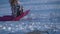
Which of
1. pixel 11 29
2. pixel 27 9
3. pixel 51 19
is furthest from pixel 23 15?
pixel 51 19

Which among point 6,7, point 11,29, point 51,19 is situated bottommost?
point 11,29

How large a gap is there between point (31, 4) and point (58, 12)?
0.99 feet

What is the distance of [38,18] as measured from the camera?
58.6 inches

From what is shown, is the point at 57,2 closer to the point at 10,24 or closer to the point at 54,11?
the point at 54,11

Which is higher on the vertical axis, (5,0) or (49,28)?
(5,0)

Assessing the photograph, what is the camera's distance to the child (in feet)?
4.91

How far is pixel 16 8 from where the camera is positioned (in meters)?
1.51

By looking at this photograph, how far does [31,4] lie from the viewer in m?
1.51

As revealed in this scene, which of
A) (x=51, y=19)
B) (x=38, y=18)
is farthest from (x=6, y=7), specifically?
(x=51, y=19)

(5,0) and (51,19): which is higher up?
(5,0)

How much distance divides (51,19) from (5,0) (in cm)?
54

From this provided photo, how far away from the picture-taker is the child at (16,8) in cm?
150

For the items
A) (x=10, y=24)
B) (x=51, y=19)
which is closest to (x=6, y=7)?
(x=10, y=24)

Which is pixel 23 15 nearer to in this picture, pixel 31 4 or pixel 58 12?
pixel 31 4
